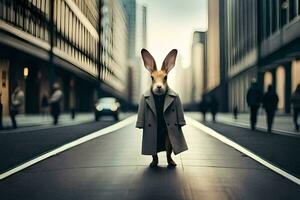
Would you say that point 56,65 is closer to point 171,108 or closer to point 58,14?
point 58,14

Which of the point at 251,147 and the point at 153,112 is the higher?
the point at 153,112

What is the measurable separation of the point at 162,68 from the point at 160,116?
74 cm

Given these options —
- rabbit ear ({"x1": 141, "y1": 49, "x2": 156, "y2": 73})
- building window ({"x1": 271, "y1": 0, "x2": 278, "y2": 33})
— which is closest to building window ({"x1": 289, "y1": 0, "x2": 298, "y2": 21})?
building window ({"x1": 271, "y1": 0, "x2": 278, "y2": 33})

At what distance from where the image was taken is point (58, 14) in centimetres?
3856

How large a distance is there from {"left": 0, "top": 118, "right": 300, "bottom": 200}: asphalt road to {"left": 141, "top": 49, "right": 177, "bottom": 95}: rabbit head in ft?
4.20

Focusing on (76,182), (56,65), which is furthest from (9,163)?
(56,65)

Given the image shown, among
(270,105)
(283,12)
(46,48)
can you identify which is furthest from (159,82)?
(46,48)

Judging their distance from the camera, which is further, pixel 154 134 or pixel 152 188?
pixel 154 134

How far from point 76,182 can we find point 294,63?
27214 millimetres

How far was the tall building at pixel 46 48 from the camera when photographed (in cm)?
2738

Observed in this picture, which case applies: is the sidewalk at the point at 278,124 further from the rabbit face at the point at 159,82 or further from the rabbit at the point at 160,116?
the rabbit face at the point at 159,82

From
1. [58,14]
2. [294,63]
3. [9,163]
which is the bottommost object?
[9,163]

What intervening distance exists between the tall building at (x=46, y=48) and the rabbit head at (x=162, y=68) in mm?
15403

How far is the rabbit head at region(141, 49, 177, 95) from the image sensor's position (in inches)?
251
